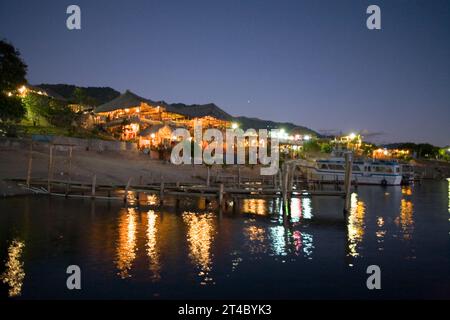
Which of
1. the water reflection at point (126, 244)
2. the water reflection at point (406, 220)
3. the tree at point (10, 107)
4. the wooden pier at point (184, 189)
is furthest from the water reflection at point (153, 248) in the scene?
the tree at point (10, 107)

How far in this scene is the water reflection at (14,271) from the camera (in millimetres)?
11023

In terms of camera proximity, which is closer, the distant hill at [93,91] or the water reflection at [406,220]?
the water reflection at [406,220]

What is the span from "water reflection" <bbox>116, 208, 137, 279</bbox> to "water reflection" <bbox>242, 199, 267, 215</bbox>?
26.7ft

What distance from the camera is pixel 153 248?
15789mm

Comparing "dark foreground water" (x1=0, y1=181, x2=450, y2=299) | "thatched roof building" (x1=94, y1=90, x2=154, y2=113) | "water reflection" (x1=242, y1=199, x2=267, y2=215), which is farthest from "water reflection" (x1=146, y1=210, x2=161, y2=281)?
"thatched roof building" (x1=94, y1=90, x2=154, y2=113)

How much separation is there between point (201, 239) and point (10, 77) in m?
27.4

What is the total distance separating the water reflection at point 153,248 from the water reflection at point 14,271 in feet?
12.2

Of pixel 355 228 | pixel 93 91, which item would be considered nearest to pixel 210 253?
pixel 355 228

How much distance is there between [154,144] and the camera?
5481 centimetres

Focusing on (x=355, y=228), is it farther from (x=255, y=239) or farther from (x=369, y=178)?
(x=369, y=178)

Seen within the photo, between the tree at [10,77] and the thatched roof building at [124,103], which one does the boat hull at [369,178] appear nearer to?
the thatched roof building at [124,103]

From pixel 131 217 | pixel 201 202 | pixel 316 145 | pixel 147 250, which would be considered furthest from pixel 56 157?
pixel 316 145

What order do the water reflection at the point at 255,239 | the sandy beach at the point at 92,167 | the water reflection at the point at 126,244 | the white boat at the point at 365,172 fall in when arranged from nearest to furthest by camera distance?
the water reflection at the point at 126,244
the water reflection at the point at 255,239
the sandy beach at the point at 92,167
the white boat at the point at 365,172

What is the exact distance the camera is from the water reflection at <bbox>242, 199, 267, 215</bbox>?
89.8 ft
